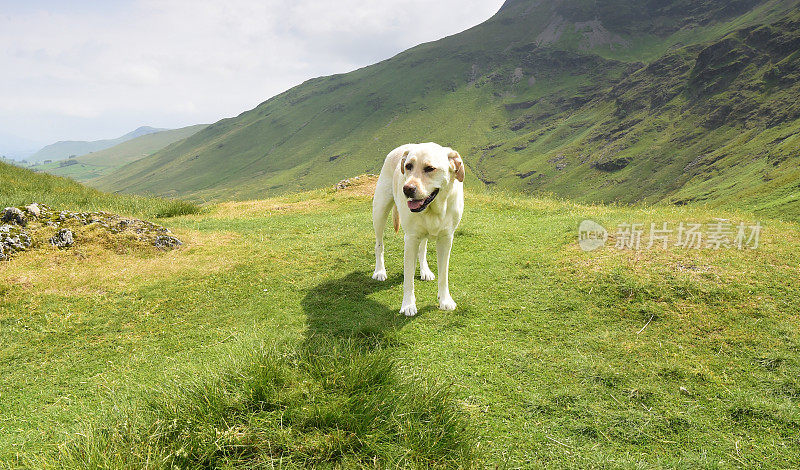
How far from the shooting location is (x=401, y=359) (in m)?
4.55

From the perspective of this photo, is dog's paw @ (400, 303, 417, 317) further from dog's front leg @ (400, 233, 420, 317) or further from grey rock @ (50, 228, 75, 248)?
grey rock @ (50, 228, 75, 248)

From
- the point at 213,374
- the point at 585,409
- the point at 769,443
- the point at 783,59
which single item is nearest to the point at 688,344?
the point at 769,443

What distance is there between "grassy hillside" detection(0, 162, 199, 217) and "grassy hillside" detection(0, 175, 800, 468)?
656 centimetres

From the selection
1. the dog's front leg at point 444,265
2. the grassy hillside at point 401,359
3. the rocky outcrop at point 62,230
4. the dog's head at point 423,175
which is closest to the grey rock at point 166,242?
the rocky outcrop at point 62,230

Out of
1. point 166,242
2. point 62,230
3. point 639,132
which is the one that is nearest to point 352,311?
point 166,242

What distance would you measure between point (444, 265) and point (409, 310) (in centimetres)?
89

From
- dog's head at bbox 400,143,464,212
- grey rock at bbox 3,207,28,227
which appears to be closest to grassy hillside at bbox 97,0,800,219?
dog's head at bbox 400,143,464,212

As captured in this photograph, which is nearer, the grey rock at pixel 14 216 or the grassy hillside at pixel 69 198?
the grey rock at pixel 14 216

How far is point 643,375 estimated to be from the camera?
4246 millimetres

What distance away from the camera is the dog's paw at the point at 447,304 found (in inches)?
238

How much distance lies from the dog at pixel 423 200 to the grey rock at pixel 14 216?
8.19 m

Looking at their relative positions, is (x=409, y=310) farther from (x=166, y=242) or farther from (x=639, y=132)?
(x=639, y=132)

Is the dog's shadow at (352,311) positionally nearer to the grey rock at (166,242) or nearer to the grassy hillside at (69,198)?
the grey rock at (166,242)

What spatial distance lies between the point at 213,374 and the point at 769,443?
16.5 feet
